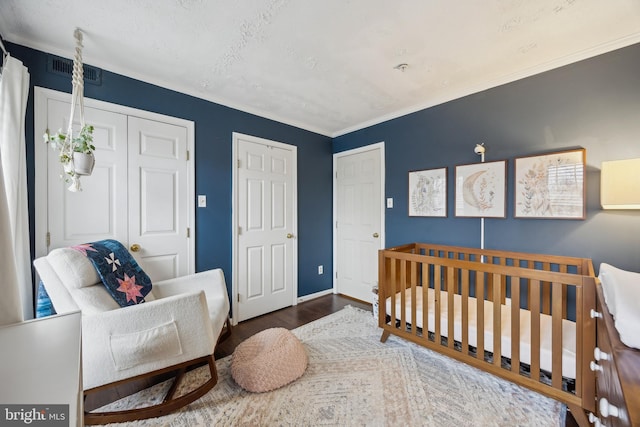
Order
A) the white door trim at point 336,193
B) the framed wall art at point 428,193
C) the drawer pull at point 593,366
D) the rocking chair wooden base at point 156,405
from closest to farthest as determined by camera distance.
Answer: the drawer pull at point 593,366 → the rocking chair wooden base at point 156,405 → the framed wall art at point 428,193 → the white door trim at point 336,193

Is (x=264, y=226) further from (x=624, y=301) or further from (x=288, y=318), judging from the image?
(x=624, y=301)

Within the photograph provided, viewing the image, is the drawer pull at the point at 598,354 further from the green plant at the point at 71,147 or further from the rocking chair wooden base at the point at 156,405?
the green plant at the point at 71,147

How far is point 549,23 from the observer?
152cm

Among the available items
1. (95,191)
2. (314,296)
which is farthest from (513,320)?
(95,191)

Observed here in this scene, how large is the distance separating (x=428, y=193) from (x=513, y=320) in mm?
1422

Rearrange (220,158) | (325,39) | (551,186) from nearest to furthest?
(325,39), (551,186), (220,158)

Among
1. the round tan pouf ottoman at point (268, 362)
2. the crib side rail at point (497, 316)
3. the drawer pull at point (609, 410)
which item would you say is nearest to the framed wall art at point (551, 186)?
the crib side rail at point (497, 316)

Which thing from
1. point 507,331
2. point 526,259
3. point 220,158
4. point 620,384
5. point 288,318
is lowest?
point 288,318

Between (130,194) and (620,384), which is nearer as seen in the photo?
(620,384)

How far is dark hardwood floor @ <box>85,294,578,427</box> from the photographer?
2244 mm

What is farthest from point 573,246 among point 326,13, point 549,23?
point 326,13

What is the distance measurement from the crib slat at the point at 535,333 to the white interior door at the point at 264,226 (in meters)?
2.30

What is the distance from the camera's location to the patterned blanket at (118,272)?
4.91 ft

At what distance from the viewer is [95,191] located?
190 centimetres
